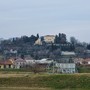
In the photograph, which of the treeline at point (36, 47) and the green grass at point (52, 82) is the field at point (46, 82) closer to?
the green grass at point (52, 82)

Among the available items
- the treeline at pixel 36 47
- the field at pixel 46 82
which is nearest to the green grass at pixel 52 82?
the field at pixel 46 82

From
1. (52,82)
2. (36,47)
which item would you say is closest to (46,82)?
(52,82)

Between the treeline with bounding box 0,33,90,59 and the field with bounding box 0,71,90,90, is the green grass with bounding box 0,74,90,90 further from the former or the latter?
the treeline with bounding box 0,33,90,59

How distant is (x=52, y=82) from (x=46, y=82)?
539mm

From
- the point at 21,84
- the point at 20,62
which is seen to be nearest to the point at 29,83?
the point at 21,84

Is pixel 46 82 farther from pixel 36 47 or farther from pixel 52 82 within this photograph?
pixel 36 47

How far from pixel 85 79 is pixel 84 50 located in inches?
3587

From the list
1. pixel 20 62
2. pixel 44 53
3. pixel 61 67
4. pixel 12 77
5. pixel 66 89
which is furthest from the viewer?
pixel 44 53

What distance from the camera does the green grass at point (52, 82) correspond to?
39.0 m

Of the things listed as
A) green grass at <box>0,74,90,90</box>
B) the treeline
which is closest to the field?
green grass at <box>0,74,90,90</box>

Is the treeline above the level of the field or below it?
above

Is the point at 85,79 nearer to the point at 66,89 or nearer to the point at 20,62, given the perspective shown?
the point at 66,89

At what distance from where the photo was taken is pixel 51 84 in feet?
132

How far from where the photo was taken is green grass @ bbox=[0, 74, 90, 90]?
128ft
